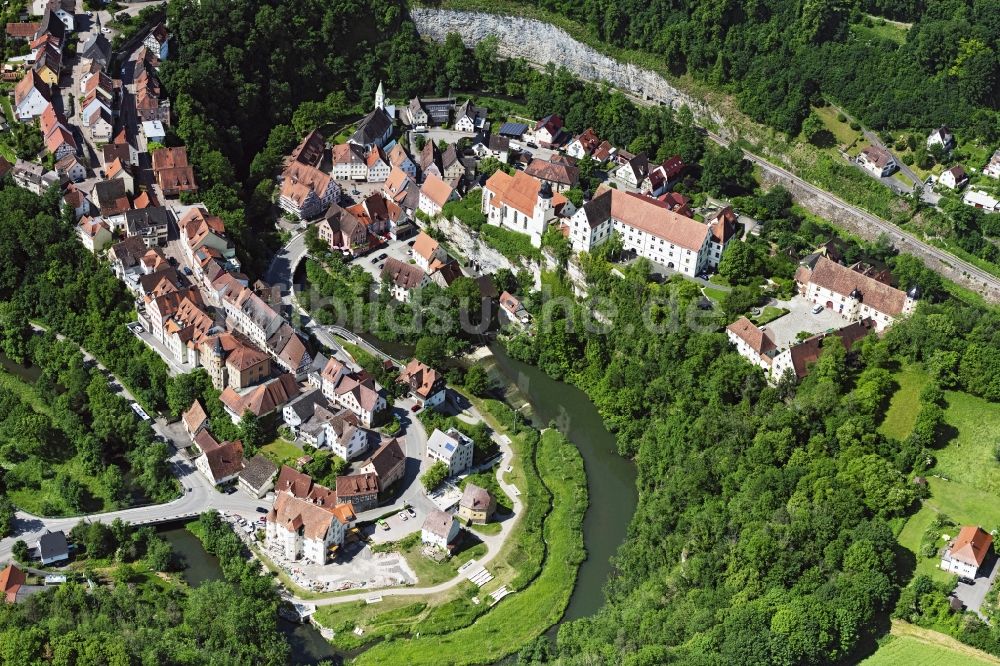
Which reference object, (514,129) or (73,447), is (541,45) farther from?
(73,447)

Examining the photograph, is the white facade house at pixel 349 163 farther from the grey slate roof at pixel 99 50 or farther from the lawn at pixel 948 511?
the lawn at pixel 948 511

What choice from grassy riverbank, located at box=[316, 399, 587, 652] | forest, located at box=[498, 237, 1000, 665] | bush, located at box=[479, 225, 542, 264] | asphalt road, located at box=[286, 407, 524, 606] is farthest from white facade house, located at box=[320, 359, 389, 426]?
bush, located at box=[479, 225, 542, 264]

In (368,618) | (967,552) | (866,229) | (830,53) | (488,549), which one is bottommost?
(368,618)

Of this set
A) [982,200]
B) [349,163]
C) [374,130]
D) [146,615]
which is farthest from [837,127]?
[146,615]

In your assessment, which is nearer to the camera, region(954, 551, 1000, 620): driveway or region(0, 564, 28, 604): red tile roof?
region(954, 551, 1000, 620): driveway

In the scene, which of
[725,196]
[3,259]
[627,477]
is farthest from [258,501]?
[725,196]

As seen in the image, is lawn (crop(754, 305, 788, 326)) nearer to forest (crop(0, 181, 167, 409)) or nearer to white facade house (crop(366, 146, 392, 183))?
white facade house (crop(366, 146, 392, 183))

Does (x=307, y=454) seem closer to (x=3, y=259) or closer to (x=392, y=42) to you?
(x=3, y=259)
